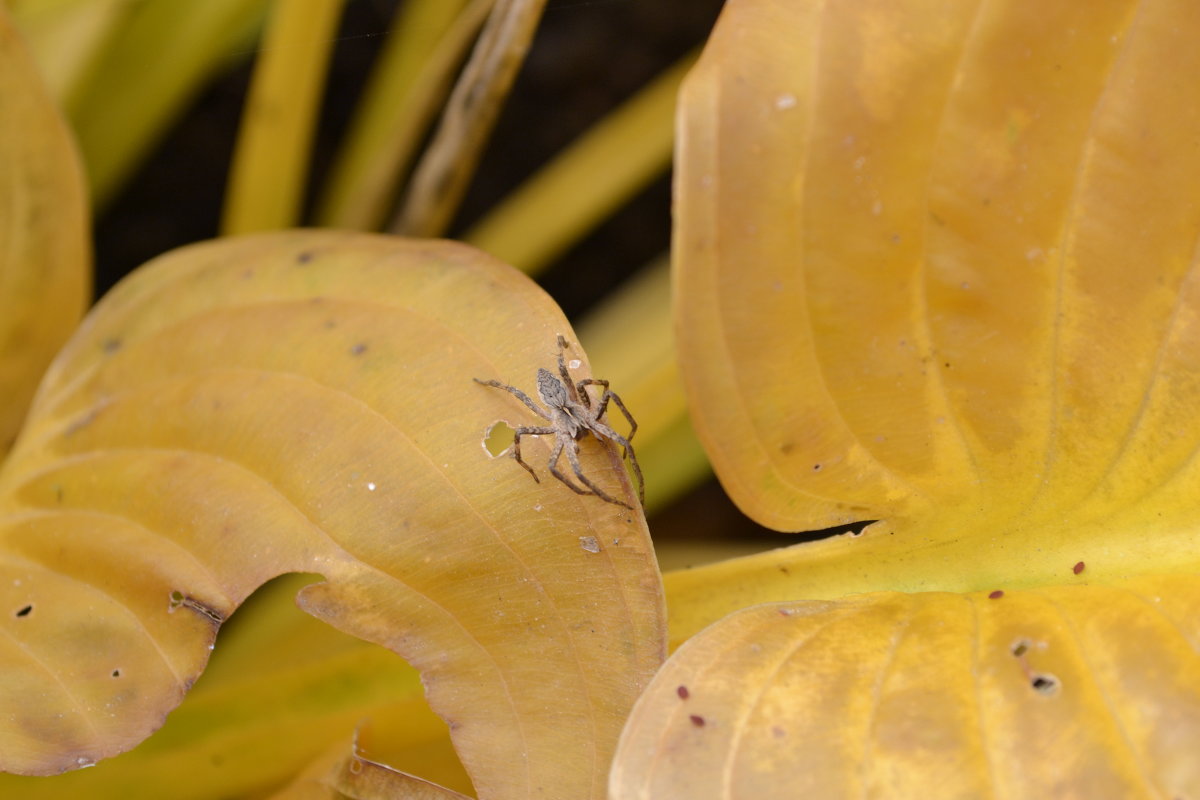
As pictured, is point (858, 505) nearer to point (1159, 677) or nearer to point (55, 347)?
point (1159, 677)

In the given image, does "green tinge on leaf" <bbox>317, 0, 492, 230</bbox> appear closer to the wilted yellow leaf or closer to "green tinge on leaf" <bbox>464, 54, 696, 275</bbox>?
"green tinge on leaf" <bbox>464, 54, 696, 275</bbox>

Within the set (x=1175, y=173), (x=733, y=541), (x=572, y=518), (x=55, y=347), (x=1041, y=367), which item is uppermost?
(x=1175, y=173)

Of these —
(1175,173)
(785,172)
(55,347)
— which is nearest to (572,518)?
(785,172)

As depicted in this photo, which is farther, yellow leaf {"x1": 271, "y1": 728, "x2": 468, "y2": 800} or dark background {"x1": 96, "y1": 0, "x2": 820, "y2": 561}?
dark background {"x1": 96, "y1": 0, "x2": 820, "y2": 561}

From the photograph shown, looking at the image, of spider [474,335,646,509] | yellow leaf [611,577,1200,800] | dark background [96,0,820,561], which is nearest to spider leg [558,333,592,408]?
spider [474,335,646,509]

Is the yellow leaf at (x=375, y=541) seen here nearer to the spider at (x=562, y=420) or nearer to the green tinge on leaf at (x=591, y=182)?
the spider at (x=562, y=420)

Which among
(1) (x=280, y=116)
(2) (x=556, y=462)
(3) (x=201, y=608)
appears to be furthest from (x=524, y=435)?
(1) (x=280, y=116)
